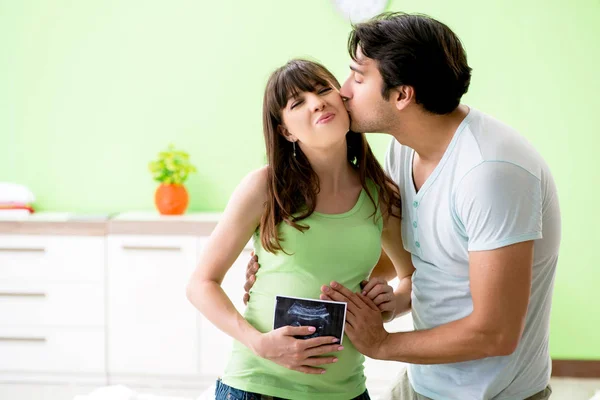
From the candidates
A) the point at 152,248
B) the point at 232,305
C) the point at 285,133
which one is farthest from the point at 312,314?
the point at 152,248

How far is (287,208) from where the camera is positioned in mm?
1759

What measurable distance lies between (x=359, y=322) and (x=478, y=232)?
33 cm

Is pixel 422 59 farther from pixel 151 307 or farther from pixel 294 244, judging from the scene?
pixel 151 307

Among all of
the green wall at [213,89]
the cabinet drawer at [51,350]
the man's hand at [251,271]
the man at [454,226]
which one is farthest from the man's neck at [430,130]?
the cabinet drawer at [51,350]

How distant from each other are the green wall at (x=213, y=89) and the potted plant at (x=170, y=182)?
232mm

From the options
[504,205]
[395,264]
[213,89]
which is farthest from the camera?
[213,89]

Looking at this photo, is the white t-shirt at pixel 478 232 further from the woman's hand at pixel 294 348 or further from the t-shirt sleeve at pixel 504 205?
the woman's hand at pixel 294 348

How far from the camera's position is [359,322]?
1735mm

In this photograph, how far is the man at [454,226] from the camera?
65.0 inches

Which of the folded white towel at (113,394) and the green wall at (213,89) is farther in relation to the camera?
the green wall at (213,89)

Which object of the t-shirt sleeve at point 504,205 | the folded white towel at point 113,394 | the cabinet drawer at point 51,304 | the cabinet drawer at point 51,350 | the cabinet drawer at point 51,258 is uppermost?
the t-shirt sleeve at point 504,205

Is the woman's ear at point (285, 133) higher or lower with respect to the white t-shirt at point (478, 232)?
higher

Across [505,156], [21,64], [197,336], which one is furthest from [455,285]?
[21,64]

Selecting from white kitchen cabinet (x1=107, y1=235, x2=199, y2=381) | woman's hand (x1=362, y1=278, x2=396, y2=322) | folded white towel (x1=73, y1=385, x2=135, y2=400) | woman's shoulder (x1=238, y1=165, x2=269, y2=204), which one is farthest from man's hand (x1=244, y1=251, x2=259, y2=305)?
white kitchen cabinet (x1=107, y1=235, x2=199, y2=381)
